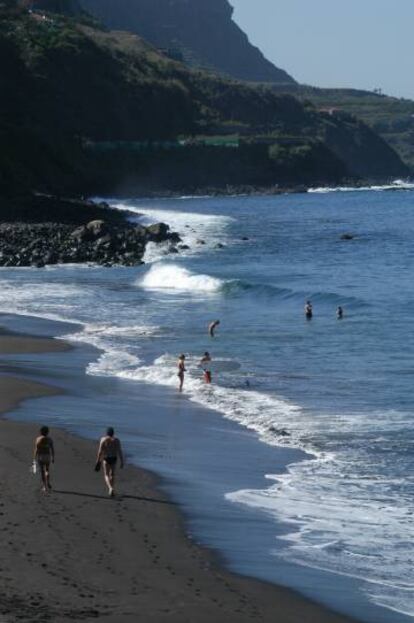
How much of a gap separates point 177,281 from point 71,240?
13.6 metres

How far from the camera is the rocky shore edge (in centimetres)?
6347

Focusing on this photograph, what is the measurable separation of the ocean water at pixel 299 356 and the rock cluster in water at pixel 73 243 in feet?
5.05

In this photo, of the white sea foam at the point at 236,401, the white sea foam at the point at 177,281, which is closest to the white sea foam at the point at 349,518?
the white sea foam at the point at 236,401

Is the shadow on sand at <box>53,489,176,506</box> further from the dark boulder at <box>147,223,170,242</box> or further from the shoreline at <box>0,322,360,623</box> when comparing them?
the dark boulder at <box>147,223,170,242</box>

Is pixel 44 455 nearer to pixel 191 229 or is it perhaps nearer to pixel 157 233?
pixel 157 233

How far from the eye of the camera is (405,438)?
22.8m

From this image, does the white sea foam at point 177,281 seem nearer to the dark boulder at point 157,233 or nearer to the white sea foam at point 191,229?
the white sea foam at point 191,229

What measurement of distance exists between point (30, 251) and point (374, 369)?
115ft

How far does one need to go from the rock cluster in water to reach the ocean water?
60.6 inches

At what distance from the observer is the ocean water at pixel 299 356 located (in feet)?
57.2

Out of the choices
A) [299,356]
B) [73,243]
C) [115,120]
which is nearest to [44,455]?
[299,356]

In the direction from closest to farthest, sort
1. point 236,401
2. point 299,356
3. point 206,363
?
point 236,401 < point 206,363 < point 299,356

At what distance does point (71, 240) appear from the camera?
2667 inches

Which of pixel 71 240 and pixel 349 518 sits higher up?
pixel 71 240
